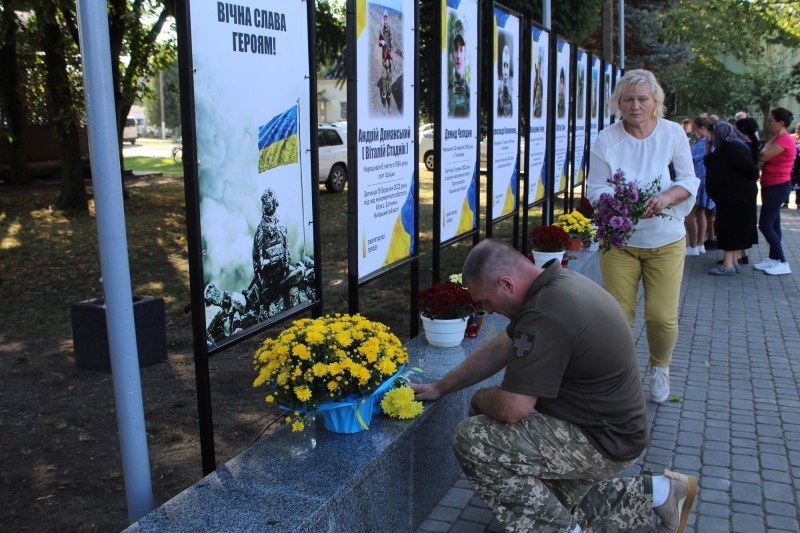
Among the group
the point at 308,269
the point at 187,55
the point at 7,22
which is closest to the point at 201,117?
the point at 187,55

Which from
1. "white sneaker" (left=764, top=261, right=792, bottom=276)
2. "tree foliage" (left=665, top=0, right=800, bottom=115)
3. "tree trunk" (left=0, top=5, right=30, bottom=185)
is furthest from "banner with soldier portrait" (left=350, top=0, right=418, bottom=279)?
"tree foliage" (left=665, top=0, right=800, bottom=115)

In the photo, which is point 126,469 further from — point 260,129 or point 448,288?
point 448,288

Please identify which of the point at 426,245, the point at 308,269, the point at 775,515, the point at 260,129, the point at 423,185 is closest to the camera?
the point at 260,129

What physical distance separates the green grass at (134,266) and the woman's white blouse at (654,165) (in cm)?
127

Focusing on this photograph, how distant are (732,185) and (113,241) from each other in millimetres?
8522

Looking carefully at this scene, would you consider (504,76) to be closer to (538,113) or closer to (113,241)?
(538,113)

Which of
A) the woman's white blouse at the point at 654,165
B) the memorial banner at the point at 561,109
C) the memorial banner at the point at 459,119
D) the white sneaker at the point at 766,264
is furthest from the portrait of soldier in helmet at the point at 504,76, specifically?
the white sneaker at the point at 766,264

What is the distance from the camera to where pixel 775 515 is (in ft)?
11.8

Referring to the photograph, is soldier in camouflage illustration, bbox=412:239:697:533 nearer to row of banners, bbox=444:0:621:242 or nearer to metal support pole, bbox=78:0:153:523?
metal support pole, bbox=78:0:153:523

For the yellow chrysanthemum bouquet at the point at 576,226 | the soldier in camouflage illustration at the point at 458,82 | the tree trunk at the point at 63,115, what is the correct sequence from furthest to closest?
the tree trunk at the point at 63,115
the yellow chrysanthemum bouquet at the point at 576,226
the soldier in camouflage illustration at the point at 458,82

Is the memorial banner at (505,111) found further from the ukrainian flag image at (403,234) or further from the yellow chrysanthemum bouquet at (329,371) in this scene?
the yellow chrysanthemum bouquet at (329,371)

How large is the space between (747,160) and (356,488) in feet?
25.9

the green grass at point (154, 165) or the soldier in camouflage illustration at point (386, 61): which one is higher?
the soldier in camouflage illustration at point (386, 61)

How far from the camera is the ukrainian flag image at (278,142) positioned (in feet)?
11.0
